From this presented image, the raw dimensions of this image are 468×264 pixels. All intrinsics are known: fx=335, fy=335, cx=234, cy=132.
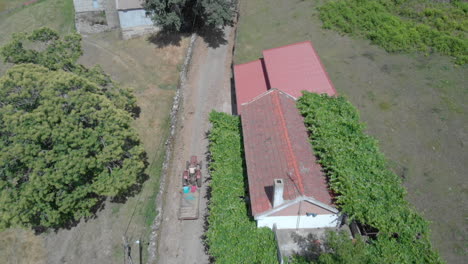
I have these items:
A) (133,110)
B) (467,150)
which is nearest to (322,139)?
(467,150)

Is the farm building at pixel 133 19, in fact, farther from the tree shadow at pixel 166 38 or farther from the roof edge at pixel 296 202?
the roof edge at pixel 296 202

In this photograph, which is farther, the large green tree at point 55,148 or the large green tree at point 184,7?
the large green tree at point 184,7

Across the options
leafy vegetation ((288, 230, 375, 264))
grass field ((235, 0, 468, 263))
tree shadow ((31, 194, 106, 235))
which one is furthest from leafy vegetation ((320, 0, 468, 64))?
tree shadow ((31, 194, 106, 235))

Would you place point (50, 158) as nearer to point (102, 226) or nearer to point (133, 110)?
point (102, 226)

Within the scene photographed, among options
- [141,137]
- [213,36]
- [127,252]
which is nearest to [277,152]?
[127,252]

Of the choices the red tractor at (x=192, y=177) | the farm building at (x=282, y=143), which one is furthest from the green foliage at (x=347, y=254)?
the red tractor at (x=192, y=177)

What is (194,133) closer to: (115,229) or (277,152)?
(115,229)

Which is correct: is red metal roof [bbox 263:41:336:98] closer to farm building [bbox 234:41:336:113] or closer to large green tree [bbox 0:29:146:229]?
farm building [bbox 234:41:336:113]
